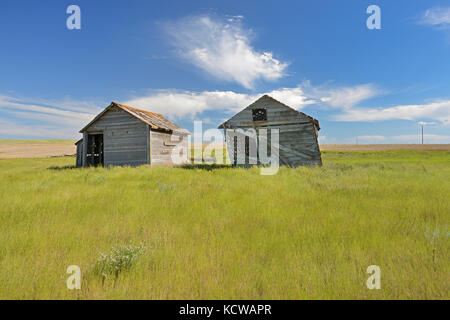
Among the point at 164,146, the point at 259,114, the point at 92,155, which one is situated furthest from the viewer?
the point at 92,155

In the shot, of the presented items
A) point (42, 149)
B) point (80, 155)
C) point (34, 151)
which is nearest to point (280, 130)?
point (80, 155)

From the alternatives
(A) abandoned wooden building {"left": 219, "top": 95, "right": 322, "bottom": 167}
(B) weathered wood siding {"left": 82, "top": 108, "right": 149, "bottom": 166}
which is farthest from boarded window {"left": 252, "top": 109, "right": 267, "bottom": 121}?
(B) weathered wood siding {"left": 82, "top": 108, "right": 149, "bottom": 166}

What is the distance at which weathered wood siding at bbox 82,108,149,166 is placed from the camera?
17094mm

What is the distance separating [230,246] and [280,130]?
13672 millimetres

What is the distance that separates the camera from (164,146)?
752 inches

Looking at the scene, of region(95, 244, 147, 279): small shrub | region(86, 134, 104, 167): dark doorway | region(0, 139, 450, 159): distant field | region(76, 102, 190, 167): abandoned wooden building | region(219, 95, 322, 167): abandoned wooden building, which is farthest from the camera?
region(0, 139, 450, 159): distant field

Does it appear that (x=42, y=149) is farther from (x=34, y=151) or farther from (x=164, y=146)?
(x=164, y=146)

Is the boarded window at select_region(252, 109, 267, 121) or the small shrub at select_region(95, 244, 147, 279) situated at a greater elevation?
the boarded window at select_region(252, 109, 267, 121)

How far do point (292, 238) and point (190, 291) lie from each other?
197 cm

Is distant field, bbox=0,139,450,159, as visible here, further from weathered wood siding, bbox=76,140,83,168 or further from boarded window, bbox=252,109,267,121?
boarded window, bbox=252,109,267,121

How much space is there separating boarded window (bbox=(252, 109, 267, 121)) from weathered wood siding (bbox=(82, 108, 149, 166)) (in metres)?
9.13

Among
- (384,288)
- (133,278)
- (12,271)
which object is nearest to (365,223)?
(384,288)
